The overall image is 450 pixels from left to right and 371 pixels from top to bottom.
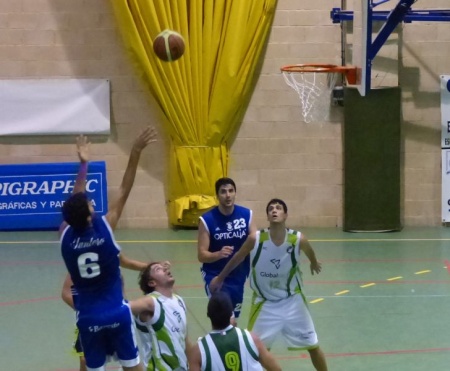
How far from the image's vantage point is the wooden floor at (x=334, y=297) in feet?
23.4

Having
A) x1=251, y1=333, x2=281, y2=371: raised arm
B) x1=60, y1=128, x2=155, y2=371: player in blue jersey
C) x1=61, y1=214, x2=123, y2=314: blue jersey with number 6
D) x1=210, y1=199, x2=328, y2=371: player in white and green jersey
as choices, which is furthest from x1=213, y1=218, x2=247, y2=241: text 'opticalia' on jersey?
x1=251, y1=333, x2=281, y2=371: raised arm

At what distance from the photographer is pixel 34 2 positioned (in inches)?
525

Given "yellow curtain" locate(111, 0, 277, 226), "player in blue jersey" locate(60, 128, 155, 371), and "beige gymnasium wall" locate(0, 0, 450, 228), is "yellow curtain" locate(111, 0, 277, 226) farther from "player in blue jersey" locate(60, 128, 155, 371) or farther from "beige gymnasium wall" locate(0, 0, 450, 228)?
"player in blue jersey" locate(60, 128, 155, 371)

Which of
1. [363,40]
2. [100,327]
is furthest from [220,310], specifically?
[363,40]

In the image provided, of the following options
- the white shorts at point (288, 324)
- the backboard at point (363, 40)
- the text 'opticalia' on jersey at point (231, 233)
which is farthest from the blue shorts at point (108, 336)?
the backboard at point (363, 40)

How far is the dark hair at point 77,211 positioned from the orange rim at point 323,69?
24.5 feet

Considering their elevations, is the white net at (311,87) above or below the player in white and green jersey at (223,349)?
above

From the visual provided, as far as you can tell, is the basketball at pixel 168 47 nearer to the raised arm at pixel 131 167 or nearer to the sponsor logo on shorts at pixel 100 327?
the raised arm at pixel 131 167

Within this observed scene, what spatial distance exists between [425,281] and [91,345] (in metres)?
5.50

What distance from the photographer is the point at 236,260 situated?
641 cm

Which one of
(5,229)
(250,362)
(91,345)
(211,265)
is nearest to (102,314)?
(91,345)

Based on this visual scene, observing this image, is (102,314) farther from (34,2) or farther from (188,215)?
(34,2)

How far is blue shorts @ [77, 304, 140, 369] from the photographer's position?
16.8 feet

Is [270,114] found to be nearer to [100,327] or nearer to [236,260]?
[236,260]
